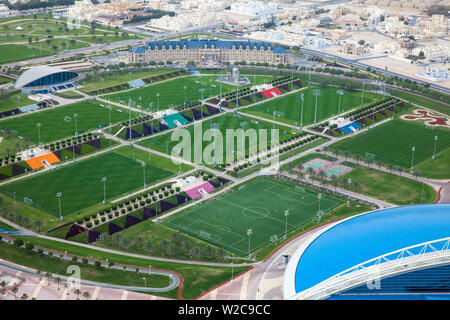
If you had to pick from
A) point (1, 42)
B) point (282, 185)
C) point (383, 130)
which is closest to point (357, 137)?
point (383, 130)

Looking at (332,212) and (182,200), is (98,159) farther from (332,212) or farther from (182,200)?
(332,212)

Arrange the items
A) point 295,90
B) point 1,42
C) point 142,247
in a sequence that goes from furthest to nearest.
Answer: point 1,42
point 295,90
point 142,247

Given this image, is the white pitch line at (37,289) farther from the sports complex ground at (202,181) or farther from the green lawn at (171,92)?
the green lawn at (171,92)

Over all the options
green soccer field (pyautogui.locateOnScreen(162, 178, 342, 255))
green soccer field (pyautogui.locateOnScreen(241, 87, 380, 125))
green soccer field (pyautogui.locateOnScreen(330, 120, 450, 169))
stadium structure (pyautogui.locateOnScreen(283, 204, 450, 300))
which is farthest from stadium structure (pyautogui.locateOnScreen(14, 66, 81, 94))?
stadium structure (pyautogui.locateOnScreen(283, 204, 450, 300))

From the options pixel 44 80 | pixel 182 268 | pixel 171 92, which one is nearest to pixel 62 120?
pixel 44 80

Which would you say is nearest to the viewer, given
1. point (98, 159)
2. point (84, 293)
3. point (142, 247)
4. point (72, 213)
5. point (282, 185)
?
point (84, 293)

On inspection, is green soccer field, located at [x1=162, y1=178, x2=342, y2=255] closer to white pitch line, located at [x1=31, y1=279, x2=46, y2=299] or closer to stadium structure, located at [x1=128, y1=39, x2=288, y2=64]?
white pitch line, located at [x1=31, y1=279, x2=46, y2=299]

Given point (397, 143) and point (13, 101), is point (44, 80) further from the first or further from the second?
point (397, 143)
